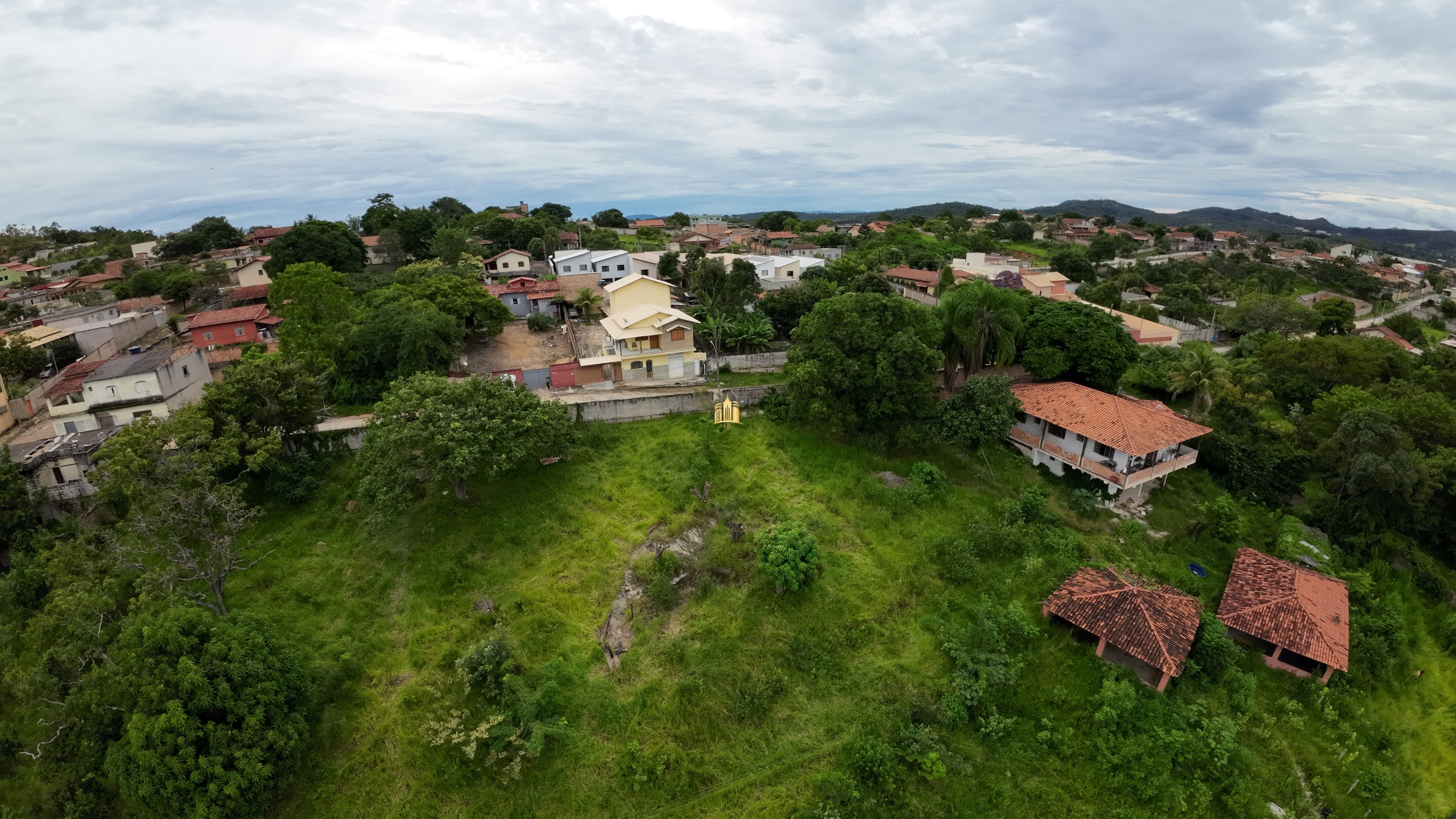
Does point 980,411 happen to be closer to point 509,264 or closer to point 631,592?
point 631,592

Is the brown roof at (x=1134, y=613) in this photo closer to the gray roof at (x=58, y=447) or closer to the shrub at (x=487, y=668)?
the shrub at (x=487, y=668)

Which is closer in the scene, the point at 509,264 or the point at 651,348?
the point at 651,348

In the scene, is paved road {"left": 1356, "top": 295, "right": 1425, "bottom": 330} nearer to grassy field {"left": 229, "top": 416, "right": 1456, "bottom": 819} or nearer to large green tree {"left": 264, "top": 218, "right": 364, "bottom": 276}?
grassy field {"left": 229, "top": 416, "right": 1456, "bottom": 819}

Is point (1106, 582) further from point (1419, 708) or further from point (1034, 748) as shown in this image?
point (1419, 708)

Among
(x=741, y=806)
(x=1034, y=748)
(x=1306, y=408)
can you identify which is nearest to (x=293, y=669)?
(x=741, y=806)

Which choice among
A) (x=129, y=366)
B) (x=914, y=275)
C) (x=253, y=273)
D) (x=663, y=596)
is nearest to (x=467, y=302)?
(x=129, y=366)
